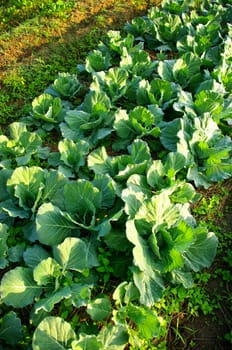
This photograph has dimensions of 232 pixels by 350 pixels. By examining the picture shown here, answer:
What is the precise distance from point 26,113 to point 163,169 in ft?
7.39

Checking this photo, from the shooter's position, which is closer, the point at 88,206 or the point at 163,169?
the point at 88,206

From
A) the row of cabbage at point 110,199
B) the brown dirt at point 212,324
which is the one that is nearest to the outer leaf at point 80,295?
the row of cabbage at point 110,199

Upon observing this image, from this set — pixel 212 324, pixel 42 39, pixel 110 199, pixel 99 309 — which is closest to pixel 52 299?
pixel 99 309

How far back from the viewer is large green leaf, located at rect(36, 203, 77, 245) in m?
3.02

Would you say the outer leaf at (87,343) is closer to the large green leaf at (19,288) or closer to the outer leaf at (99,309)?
the outer leaf at (99,309)

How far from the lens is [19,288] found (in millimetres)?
2738

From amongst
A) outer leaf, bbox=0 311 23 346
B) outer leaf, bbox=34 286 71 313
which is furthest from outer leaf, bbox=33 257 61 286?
outer leaf, bbox=0 311 23 346

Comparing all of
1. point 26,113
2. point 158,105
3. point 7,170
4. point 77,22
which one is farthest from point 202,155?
point 77,22

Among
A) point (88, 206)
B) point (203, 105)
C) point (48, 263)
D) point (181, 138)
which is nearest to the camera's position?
point (48, 263)

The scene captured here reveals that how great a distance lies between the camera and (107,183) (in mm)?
3336

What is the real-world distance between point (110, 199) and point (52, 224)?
58cm

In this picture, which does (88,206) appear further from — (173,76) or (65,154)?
(173,76)

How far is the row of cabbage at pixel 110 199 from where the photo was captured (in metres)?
2.74

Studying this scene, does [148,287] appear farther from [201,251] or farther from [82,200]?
[82,200]
